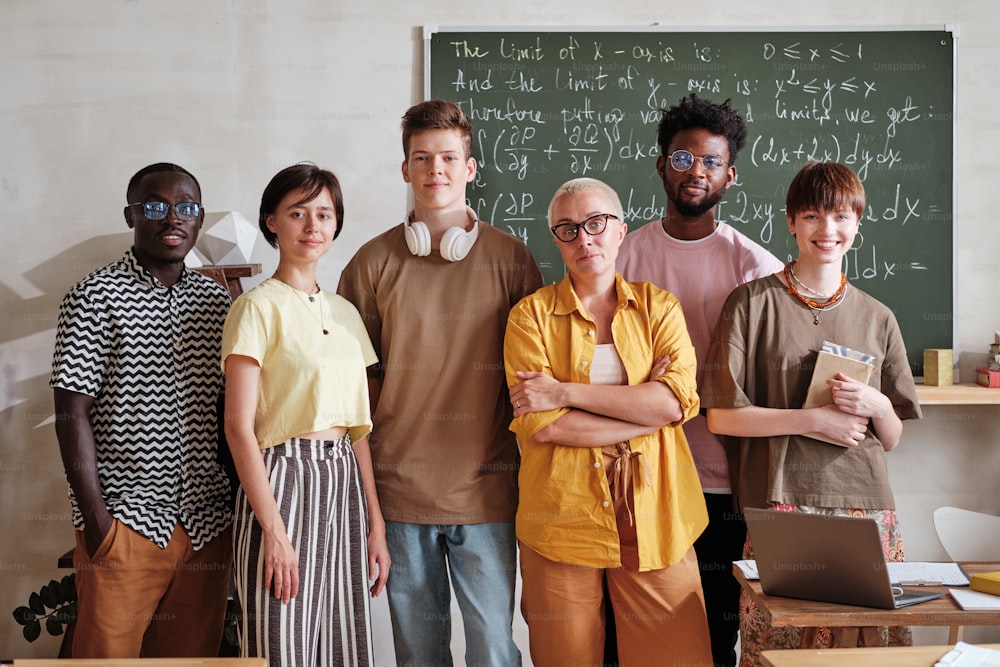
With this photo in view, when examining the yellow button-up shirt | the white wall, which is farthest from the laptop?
the white wall

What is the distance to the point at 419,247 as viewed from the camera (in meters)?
2.20

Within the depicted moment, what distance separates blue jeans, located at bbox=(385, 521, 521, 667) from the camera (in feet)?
7.21

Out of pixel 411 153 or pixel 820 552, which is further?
pixel 411 153

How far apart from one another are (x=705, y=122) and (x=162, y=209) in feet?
5.08

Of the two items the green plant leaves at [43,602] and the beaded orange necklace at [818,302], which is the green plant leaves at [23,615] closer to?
the green plant leaves at [43,602]

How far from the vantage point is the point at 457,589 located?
7.39 feet

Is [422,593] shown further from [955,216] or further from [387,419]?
[955,216]

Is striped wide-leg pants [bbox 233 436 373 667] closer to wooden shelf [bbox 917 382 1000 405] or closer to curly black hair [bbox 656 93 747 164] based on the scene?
curly black hair [bbox 656 93 747 164]

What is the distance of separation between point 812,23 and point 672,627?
2367 millimetres

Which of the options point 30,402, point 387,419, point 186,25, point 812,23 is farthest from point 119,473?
point 812,23

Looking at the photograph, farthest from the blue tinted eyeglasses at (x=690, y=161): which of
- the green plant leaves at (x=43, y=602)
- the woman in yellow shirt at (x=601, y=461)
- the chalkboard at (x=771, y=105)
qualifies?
the green plant leaves at (x=43, y=602)

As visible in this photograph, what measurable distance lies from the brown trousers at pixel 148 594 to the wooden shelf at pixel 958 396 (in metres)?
2.40

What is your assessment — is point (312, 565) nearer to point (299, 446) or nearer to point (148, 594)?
point (299, 446)

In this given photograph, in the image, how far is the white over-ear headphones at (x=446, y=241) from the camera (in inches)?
85.6
